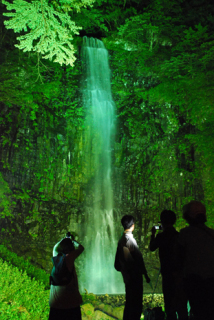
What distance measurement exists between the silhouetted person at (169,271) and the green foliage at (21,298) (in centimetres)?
207

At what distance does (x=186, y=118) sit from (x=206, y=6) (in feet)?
→ 16.6

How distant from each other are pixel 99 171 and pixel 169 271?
7.59 m

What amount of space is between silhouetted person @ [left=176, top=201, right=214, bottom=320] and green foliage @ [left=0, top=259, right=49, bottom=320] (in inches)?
99.2

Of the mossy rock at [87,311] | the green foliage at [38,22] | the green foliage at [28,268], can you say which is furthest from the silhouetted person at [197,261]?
the green foliage at [38,22]

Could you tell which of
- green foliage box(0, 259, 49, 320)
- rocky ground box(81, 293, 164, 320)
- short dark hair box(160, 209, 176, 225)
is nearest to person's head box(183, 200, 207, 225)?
short dark hair box(160, 209, 176, 225)

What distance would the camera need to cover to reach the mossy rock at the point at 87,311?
13.8ft

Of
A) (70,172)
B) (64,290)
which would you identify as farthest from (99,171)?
(64,290)

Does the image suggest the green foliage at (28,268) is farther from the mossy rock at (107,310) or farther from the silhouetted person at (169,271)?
the silhouetted person at (169,271)

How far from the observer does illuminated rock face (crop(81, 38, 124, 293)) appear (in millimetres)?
8617

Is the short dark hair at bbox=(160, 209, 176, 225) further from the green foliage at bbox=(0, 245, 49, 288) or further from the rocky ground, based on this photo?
the green foliage at bbox=(0, 245, 49, 288)

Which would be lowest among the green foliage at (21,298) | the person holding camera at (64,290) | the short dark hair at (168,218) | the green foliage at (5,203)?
the green foliage at (21,298)

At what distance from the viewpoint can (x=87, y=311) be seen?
429 centimetres

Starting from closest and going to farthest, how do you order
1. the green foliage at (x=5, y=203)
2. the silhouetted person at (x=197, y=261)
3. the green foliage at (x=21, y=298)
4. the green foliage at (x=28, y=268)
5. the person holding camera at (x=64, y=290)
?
the silhouetted person at (x=197, y=261) → the person holding camera at (x=64, y=290) → the green foliage at (x=21, y=298) → the green foliage at (x=28, y=268) → the green foliage at (x=5, y=203)

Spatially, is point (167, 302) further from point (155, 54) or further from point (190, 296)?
point (155, 54)
